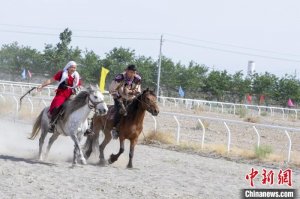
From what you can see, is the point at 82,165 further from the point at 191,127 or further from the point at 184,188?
the point at 191,127

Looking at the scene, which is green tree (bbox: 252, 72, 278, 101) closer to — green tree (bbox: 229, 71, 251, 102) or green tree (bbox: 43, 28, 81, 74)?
green tree (bbox: 229, 71, 251, 102)

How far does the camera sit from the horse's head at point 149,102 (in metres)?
12.1

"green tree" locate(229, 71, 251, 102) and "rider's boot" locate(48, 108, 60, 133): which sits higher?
"green tree" locate(229, 71, 251, 102)

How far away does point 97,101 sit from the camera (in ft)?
39.0

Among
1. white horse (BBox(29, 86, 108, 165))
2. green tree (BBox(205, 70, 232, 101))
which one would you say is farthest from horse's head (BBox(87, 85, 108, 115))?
green tree (BBox(205, 70, 232, 101))

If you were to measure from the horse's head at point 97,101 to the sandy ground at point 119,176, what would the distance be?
1.22m

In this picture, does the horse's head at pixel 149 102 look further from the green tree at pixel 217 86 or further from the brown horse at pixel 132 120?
the green tree at pixel 217 86

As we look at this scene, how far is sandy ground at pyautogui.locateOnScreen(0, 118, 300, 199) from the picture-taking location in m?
9.28

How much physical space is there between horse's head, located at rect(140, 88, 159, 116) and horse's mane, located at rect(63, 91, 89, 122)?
120cm

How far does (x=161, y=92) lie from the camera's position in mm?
56750

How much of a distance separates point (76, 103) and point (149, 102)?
1528 mm

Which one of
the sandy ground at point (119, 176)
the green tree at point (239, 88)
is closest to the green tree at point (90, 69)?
the green tree at point (239, 88)

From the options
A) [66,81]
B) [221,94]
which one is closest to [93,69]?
[221,94]

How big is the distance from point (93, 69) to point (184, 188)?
48.3 meters
